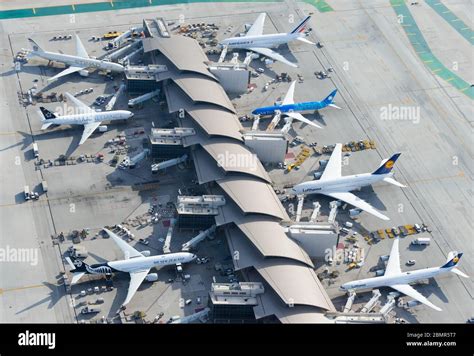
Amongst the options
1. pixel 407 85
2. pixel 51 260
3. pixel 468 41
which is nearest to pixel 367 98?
pixel 407 85

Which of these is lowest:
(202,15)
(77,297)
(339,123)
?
(77,297)

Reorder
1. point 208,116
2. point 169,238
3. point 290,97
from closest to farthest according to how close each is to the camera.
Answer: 1. point 169,238
2. point 208,116
3. point 290,97

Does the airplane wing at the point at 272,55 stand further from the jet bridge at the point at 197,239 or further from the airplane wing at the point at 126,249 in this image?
the airplane wing at the point at 126,249

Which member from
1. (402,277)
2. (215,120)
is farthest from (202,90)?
(402,277)

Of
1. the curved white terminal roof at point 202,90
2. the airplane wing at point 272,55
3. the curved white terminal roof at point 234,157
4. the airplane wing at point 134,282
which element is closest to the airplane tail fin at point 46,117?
the curved white terminal roof at point 202,90

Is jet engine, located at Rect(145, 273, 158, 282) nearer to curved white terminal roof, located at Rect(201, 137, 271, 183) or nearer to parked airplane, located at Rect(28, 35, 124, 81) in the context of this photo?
curved white terminal roof, located at Rect(201, 137, 271, 183)

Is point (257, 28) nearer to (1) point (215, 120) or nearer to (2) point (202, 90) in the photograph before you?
(2) point (202, 90)
